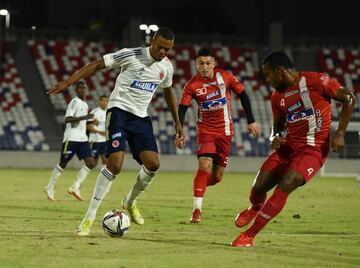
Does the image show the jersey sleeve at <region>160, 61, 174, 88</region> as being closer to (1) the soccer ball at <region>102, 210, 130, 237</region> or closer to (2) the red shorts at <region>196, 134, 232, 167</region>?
(1) the soccer ball at <region>102, 210, 130, 237</region>

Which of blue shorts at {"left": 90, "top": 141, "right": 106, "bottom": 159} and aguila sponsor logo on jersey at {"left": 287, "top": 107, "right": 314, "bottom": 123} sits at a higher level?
aguila sponsor logo on jersey at {"left": 287, "top": 107, "right": 314, "bottom": 123}

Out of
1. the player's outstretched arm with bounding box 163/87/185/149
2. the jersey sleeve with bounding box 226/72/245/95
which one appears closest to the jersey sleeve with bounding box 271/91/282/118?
the player's outstretched arm with bounding box 163/87/185/149

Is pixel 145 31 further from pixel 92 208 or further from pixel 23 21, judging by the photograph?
pixel 92 208

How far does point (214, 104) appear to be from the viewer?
513 inches

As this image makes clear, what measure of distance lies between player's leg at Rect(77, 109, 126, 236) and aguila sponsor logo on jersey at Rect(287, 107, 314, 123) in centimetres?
214

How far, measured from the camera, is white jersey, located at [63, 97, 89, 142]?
17375 millimetres

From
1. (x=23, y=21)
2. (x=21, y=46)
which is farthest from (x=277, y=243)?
(x=23, y=21)

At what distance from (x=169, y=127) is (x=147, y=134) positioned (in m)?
25.3

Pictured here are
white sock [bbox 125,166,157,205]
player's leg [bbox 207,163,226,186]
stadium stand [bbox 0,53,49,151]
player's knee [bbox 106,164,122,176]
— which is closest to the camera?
player's knee [bbox 106,164,122,176]

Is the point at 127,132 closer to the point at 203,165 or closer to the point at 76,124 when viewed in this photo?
the point at 203,165

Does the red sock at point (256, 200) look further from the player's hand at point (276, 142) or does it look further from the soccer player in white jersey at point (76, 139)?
the soccer player in white jersey at point (76, 139)

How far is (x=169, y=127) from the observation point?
35.8 m

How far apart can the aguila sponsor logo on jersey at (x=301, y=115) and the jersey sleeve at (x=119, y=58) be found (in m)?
2.19

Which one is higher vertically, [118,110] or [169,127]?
[118,110]
